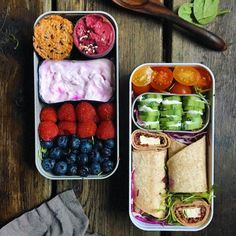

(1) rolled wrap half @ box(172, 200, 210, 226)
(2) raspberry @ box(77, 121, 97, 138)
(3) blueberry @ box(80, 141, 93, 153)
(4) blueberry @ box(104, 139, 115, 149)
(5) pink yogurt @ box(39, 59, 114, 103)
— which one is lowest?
(1) rolled wrap half @ box(172, 200, 210, 226)

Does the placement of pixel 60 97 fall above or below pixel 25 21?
below

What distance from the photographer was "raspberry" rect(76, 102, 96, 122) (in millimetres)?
1264

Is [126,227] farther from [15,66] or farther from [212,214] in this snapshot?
[15,66]

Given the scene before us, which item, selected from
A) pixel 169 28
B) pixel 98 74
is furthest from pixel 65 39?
pixel 169 28

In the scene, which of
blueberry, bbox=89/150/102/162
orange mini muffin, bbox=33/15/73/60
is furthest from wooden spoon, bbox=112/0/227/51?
blueberry, bbox=89/150/102/162

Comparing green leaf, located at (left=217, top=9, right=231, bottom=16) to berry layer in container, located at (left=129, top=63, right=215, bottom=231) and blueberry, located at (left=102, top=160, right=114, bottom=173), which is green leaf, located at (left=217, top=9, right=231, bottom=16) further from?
blueberry, located at (left=102, top=160, right=114, bottom=173)

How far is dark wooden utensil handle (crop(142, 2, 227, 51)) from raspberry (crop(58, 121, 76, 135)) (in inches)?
12.4

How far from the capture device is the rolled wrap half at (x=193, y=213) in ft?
4.13

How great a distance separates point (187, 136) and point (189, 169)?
8 centimetres

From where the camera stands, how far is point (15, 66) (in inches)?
52.8

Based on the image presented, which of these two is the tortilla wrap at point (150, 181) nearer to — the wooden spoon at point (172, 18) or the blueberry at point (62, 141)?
the blueberry at point (62, 141)

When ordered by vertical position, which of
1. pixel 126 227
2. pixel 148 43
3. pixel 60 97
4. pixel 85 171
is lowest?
pixel 126 227

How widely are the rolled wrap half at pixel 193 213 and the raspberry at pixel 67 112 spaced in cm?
32

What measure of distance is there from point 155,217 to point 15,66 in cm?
49
